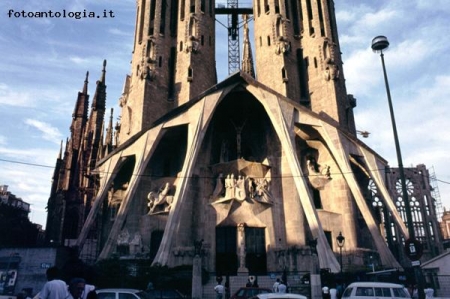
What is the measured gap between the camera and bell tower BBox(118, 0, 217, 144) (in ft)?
104

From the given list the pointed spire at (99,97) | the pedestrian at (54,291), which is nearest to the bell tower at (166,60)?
the pointed spire at (99,97)

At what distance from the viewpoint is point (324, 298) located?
16.5 metres

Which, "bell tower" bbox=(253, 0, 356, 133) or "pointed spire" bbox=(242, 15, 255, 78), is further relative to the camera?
"pointed spire" bbox=(242, 15, 255, 78)

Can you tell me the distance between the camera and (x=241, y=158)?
29.0 m

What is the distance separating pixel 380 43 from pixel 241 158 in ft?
57.5

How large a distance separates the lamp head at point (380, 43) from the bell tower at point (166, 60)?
21030 millimetres

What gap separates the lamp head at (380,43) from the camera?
486 inches

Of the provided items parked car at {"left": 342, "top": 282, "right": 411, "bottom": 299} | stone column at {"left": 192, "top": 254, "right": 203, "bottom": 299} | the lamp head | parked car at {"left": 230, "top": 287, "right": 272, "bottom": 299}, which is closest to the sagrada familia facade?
stone column at {"left": 192, "top": 254, "right": 203, "bottom": 299}

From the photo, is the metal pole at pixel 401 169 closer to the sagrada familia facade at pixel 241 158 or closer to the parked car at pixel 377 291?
the parked car at pixel 377 291

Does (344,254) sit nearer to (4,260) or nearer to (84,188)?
(4,260)

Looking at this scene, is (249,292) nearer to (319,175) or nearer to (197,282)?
(197,282)

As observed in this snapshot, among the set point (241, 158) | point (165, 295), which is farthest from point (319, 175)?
point (165, 295)

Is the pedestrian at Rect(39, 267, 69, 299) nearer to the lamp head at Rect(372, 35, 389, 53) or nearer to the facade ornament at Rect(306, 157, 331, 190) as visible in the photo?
the lamp head at Rect(372, 35, 389, 53)

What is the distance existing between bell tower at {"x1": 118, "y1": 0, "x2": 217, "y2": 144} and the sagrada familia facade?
0.13 m
